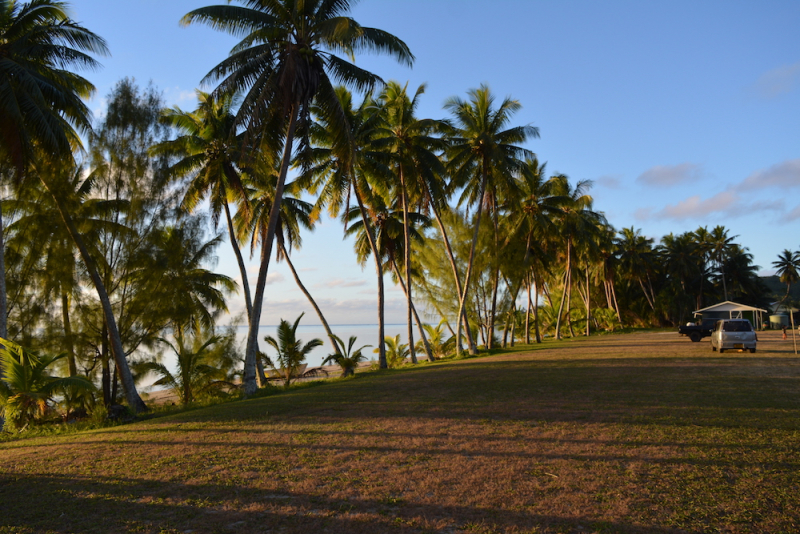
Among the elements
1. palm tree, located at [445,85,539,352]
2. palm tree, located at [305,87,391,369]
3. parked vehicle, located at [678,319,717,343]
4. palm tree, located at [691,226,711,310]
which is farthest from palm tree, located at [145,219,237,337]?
palm tree, located at [691,226,711,310]

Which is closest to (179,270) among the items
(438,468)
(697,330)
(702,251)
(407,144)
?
(407,144)

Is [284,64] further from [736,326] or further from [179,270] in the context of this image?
[736,326]

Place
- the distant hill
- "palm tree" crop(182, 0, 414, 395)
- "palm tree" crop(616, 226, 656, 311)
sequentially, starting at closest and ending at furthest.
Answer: "palm tree" crop(182, 0, 414, 395), "palm tree" crop(616, 226, 656, 311), the distant hill

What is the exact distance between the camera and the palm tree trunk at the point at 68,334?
55.8 feet

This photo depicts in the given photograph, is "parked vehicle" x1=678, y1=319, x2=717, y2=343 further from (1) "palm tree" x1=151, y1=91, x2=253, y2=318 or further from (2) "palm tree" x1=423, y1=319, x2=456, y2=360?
(1) "palm tree" x1=151, y1=91, x2=253, y2=318

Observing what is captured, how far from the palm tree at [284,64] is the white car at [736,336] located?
18.5m

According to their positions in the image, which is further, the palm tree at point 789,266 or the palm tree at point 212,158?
the palm tree at point 789,266

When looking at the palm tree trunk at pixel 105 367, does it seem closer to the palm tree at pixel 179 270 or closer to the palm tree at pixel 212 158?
the palm tree at pixel 179 270

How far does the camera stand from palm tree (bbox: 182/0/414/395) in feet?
47.2

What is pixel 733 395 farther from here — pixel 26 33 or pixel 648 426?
pixel 26 33

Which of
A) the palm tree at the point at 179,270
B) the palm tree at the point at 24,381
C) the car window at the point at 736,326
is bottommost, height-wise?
the car window at the point at 736,326

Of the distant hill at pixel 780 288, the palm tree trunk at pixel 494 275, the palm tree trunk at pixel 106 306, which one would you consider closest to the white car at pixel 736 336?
the palm tree trunk at pixel 494 275

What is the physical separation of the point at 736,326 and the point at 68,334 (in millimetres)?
27147

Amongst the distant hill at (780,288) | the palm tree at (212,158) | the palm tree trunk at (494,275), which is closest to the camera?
the palm tree at (212,158)
